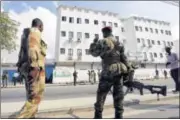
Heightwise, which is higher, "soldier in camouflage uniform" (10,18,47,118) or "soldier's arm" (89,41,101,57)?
"soldier's arm" (89,41,101,57)

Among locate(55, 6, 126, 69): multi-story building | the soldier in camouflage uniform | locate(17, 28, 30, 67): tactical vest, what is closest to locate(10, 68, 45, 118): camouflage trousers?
the soldier in camouflage uniform

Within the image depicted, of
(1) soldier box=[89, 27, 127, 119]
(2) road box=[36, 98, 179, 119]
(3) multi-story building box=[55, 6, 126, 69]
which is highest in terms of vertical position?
(3) multi-story building box=[55, 6, 126, 69]

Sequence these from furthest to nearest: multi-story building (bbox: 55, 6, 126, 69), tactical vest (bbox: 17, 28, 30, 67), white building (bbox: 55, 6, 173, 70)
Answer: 1. white building (bbox: 55, 6, 173, 70)
2. multi-story building (bbox: 55, 6, 126, 69)
3. tactical vest (bbox: 17, 28, 30, 67)

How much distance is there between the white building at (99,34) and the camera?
182 feet

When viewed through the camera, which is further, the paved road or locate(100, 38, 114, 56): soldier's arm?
the paved road

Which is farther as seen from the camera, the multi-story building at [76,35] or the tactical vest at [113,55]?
the multi-story building at [76,35]

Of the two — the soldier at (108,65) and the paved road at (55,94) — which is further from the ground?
the soldier at (108,65)

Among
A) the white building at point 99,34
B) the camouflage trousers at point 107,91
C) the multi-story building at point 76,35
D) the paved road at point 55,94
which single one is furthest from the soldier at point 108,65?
the multi-story building at point 76,35

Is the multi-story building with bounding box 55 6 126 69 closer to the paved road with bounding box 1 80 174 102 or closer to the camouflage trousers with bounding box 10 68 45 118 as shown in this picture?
the paved road with bounding box 1 80 174 102

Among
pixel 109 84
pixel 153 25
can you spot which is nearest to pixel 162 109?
pixel 109 84

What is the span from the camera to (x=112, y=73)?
524 centimetres

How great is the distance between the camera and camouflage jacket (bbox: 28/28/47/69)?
4.27m

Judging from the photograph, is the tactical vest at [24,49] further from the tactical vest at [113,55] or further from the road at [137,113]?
the road at [137,113]

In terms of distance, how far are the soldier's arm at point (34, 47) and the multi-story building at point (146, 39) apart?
191 feet
